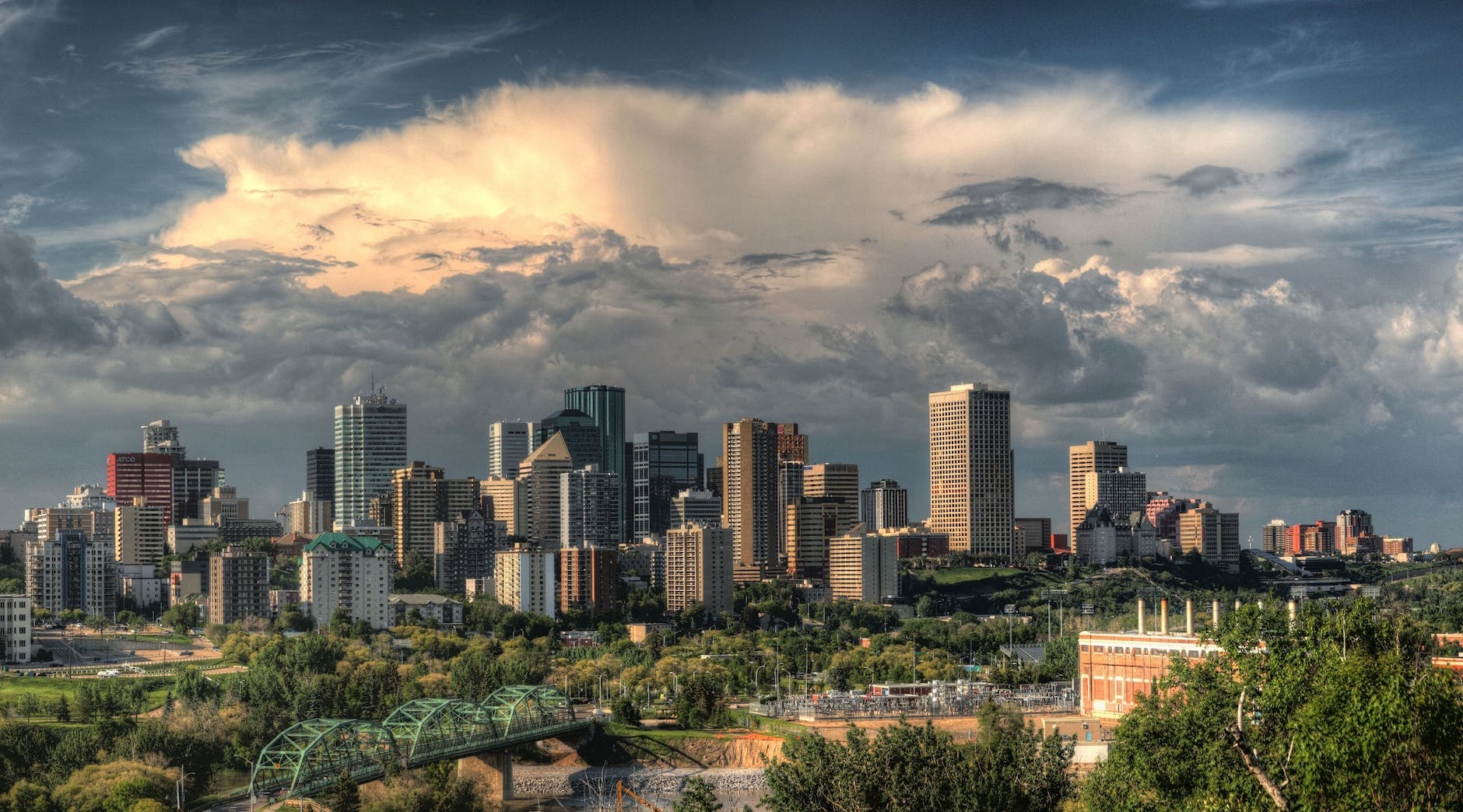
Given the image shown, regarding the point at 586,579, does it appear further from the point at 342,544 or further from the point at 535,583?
the point at 342,544

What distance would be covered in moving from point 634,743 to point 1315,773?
66.9m

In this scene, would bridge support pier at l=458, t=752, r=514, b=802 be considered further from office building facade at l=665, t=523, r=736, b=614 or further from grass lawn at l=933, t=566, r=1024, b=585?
grass lawn at l=933, t=566, r=1024, b=585

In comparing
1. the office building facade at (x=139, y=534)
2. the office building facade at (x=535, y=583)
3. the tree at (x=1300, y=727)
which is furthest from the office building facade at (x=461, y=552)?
the tree at (x=1300, y=727)

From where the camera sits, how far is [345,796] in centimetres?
6344

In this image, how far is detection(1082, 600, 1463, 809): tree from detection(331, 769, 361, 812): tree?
33.6m

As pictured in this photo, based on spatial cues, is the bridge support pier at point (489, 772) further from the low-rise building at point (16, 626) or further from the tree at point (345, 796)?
the low-rise building at point (16, 626)

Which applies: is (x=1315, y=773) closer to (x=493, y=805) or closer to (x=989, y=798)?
(x=989, y=798)

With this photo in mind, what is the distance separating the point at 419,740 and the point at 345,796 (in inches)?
471

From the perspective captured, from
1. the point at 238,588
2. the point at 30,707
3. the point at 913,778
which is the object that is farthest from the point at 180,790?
the point at 238,588

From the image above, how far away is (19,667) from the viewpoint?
369 ft

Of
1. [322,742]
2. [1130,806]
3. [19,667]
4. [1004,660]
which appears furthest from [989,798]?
[19,667]

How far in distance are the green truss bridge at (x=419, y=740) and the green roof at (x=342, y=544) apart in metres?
54.9

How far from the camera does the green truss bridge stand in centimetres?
6775

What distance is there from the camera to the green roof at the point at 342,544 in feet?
474
